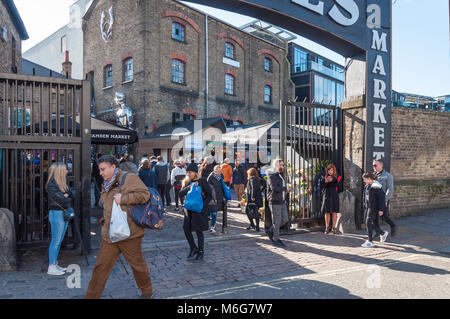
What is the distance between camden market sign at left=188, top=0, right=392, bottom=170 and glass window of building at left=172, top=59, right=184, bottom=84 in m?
12.1

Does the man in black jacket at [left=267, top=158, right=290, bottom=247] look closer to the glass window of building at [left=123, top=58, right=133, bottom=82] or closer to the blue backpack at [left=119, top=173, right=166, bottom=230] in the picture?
the blue backpack at [left=119, top=173, right=166, bottom=230]

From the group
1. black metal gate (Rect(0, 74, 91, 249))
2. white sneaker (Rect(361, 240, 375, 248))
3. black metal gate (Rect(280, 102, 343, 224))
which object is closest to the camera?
black metal gate (Rect(0, 74, 91, 249))

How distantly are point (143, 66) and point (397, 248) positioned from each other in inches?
595

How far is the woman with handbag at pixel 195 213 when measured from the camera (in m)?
5.78

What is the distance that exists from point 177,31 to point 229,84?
501 cm

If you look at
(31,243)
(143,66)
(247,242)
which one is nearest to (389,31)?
(247,242)

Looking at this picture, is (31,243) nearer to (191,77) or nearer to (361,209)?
(361,209)

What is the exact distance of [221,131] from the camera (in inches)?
719

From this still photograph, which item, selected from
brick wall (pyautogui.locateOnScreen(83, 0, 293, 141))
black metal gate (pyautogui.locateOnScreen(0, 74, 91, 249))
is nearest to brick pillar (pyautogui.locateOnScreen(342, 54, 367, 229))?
black metal gate (pyautogui.locateOnScreen(0, 74, 91, 249))

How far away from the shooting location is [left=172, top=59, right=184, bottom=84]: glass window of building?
19269 mm

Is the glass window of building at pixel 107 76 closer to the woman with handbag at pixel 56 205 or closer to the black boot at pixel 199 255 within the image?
the woman with handbag at pixel 56 205

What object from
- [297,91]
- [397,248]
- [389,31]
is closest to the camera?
[397,248]

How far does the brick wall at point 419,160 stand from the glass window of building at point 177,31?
13.8m

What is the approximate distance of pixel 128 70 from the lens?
1905 centimetres
